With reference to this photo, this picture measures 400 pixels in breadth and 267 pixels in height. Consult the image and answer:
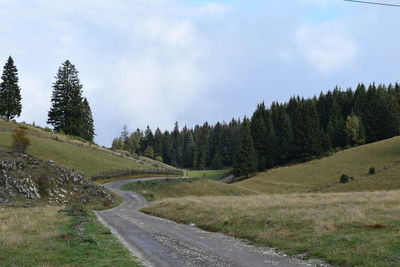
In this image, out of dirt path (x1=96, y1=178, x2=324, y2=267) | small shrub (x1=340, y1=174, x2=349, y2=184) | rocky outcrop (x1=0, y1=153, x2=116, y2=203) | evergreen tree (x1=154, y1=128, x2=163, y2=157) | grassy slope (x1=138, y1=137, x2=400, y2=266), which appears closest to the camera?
grassy slope (x1=138, y1=137, x2=400, y2=266)

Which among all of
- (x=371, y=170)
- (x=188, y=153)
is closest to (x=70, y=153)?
(x=371, y=170)

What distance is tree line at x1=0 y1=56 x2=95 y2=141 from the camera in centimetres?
9225

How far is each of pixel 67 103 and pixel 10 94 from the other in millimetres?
14095

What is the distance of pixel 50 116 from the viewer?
102375mm

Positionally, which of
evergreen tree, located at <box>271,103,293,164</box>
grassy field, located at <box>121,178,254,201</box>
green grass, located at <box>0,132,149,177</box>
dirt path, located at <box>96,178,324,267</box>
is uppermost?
evergreen tree, located at <box>271,103,293,164</box>

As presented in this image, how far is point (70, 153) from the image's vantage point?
80688mm

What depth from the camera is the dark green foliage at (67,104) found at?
3984 inches

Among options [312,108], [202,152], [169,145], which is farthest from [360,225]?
[169,145]

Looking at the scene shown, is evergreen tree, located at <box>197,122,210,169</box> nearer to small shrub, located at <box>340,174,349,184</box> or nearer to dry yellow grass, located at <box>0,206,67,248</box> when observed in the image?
small shrub, located at <box>340,174,349,184</box>

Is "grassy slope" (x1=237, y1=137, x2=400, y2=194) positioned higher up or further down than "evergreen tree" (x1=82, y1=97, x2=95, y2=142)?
further down

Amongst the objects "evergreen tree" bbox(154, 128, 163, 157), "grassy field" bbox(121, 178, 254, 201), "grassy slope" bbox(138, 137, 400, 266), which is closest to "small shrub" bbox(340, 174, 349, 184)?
"grassy field" bbox(121, 178, 254, 201)

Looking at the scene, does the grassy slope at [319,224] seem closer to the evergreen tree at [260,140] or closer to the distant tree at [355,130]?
the evergreen tree at [260,140]

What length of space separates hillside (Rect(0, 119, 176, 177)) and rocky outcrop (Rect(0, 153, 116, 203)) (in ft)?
62.1

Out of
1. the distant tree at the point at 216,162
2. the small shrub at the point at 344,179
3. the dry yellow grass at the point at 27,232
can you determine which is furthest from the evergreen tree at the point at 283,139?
the dry yellow grass at the point at 27,232
